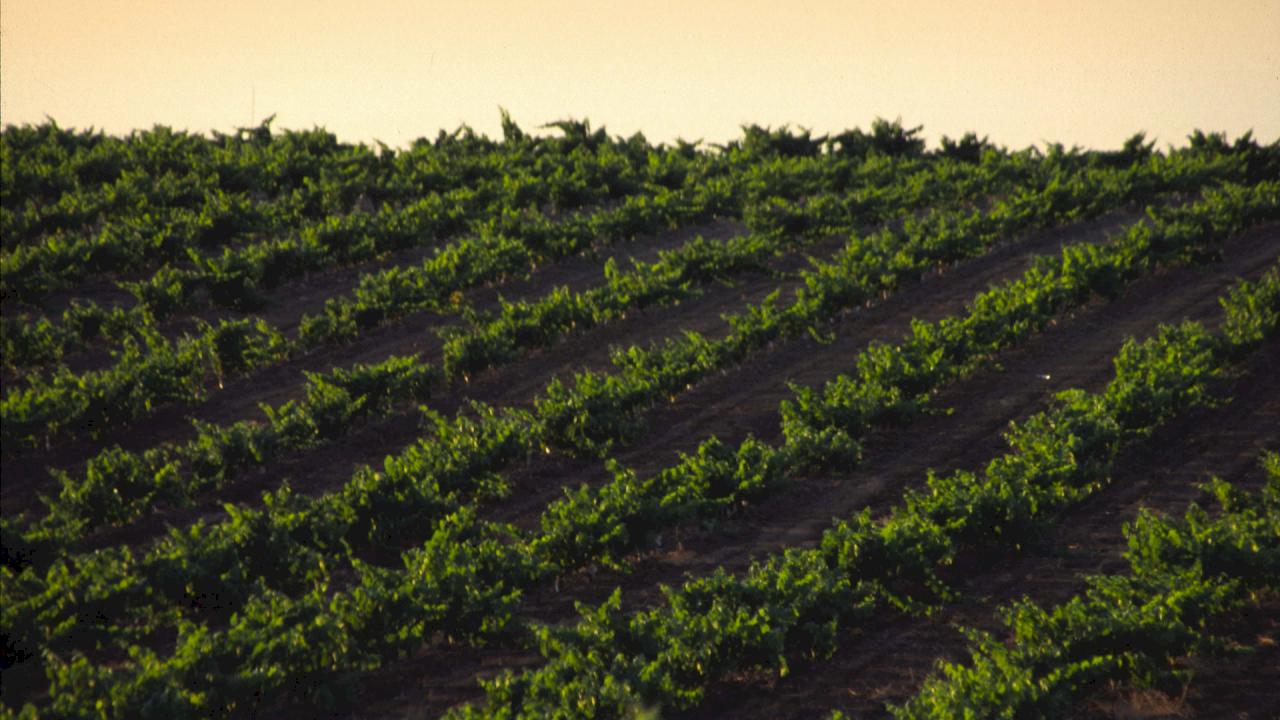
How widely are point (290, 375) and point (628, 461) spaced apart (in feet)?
13.6

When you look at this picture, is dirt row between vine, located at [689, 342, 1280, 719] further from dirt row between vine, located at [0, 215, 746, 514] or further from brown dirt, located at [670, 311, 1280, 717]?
dirt row between vine, located at [0, 215, 746, 514]

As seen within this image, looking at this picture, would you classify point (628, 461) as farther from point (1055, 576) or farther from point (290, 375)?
point (290, 375)

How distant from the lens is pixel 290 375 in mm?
11328

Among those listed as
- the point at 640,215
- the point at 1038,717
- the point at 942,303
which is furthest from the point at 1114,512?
the point at 640,215

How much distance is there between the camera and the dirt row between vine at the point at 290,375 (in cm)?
917

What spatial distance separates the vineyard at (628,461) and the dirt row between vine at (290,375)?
5cm

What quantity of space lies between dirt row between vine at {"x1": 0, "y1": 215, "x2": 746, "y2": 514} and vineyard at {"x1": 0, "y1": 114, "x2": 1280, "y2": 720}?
5 cm

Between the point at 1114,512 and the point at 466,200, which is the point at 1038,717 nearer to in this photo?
the point at 1114,512

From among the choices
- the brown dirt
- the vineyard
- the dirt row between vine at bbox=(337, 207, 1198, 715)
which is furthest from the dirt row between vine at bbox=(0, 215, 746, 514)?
the brown dirt

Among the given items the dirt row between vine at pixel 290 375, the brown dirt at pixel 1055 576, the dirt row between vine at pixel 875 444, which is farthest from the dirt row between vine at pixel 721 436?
the dirt row between vine at pixel 290 375

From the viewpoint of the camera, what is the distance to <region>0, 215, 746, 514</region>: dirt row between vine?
917 cm

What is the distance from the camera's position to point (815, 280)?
13.1 m

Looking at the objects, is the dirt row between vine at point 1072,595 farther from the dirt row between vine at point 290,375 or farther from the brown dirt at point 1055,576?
the dirt row between vine at point 290,375

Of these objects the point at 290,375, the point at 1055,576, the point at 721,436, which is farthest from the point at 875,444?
the point at 290,375
